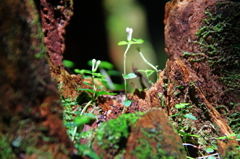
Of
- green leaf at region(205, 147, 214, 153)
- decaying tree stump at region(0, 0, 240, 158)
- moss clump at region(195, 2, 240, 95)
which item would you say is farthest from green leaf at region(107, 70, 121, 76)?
green leaf at region(205, 147, 214, 153)

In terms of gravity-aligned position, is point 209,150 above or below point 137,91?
below

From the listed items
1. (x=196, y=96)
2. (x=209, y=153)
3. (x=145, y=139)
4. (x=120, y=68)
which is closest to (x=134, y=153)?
(x=145, y=139)

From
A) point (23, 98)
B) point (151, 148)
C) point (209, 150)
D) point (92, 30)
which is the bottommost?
point (209, 150)

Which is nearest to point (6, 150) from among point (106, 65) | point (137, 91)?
point (137, 91)

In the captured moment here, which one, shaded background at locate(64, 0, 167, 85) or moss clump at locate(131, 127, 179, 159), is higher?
shaded background at locate(64, 0, 167, 85)

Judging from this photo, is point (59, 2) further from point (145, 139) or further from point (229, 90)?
point (229, 90)

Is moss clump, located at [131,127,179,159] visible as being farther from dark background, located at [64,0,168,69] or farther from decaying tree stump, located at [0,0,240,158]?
dark background, located at [64,0,168,69]

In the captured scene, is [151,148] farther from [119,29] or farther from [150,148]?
[119,29]
